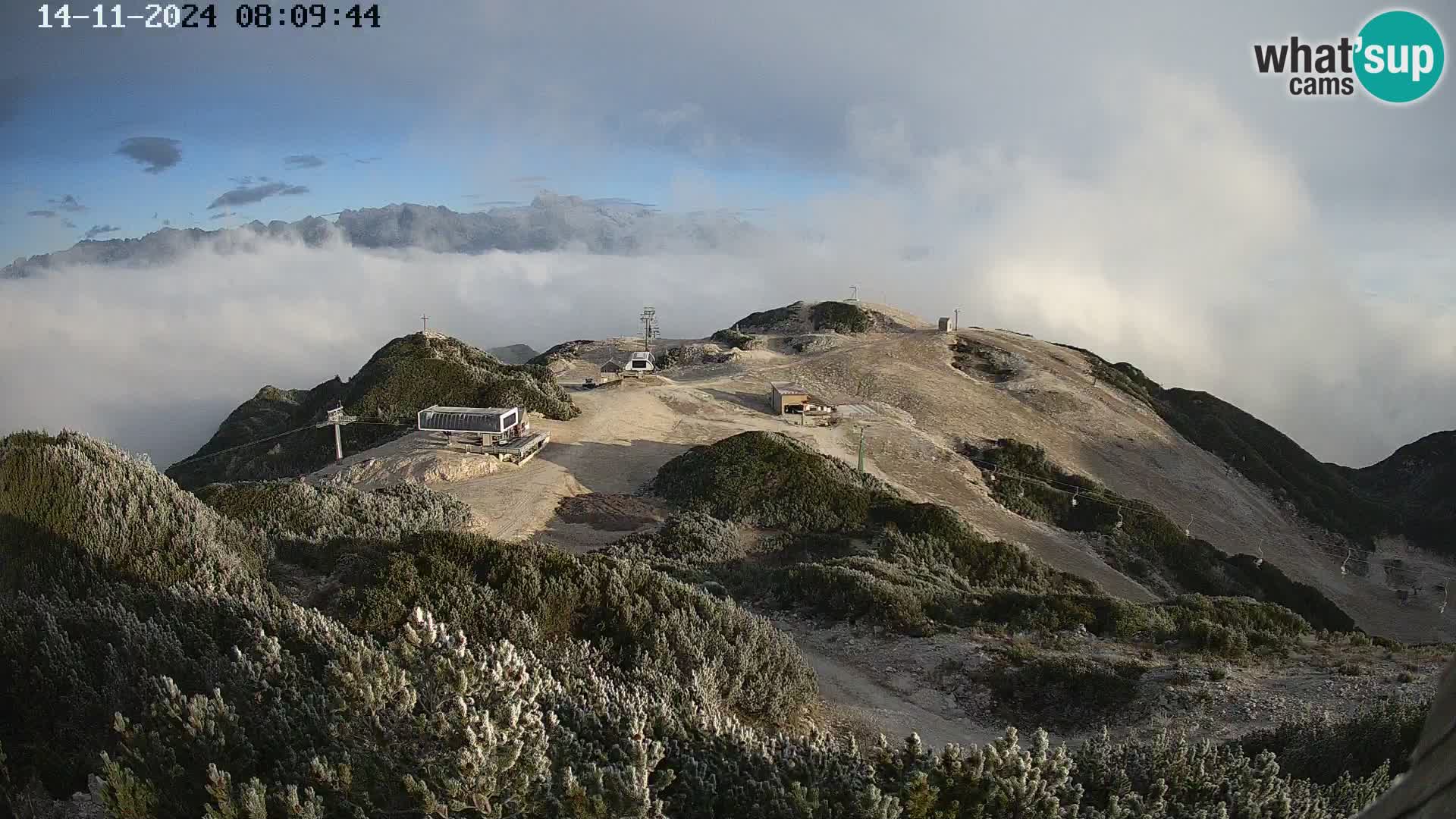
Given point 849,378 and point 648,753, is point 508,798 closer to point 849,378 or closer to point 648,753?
point 648,753

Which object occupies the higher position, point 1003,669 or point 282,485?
point 282,485

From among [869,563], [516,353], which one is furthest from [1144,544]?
[516,353]

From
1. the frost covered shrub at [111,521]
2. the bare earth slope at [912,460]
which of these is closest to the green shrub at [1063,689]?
the bare earth slope at [912,460]

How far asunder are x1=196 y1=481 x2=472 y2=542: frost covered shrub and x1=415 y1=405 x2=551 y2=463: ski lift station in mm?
5460

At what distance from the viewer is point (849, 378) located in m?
37.8

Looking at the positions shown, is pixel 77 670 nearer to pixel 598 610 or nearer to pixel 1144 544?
pixel 598 610

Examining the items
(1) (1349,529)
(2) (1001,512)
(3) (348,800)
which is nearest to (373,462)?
(2) (1001,512)

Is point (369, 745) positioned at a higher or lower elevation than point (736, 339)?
lower

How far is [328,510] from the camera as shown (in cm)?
1432

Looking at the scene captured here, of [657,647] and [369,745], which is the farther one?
[657,647]

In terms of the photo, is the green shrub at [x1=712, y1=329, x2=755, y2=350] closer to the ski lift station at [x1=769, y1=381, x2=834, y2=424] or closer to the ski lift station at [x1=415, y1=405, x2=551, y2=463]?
the ski lift station at [x1=769, y1=381, x2=834, y2=424]

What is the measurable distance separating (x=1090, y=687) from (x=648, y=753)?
6077 millimetres

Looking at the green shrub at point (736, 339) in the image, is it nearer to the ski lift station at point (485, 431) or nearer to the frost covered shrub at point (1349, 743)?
the ski lift station at point (485, 431)

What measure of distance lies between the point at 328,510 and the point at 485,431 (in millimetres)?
9144
